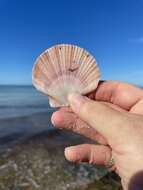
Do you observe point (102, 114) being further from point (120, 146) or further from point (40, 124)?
point (40, 124)

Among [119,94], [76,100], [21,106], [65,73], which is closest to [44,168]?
[119,94]

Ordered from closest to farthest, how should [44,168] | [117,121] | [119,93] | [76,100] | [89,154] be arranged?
[117,121], [76,100], [119,93], [89,154], [44,168]


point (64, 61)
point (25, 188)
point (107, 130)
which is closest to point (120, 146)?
point (107, 130)

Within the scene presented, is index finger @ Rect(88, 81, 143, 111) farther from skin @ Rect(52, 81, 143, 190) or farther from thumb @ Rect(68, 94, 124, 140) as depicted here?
thumb @ Rect(68, 94, 124, 140)

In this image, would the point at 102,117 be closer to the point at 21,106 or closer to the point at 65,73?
the point at 65,73

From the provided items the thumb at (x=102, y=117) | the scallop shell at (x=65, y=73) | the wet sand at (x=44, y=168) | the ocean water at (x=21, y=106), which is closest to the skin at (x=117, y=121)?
the thumb at (x=102, y=117)

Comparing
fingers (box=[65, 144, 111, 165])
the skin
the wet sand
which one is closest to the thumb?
the skin
